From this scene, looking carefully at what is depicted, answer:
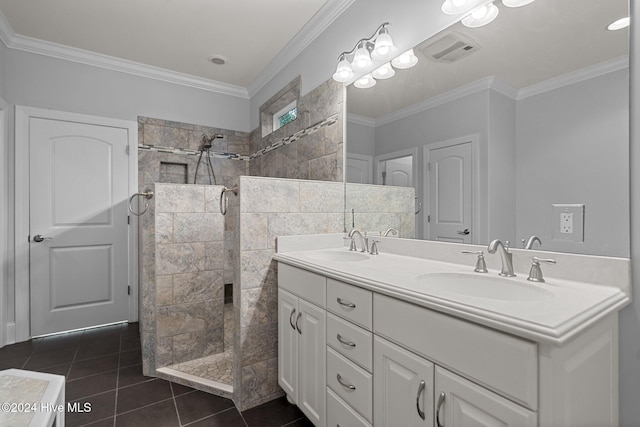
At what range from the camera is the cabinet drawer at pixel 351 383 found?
1130mm

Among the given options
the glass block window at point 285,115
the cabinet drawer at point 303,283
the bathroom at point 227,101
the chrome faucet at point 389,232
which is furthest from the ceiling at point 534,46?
the glass block window at point 285,115

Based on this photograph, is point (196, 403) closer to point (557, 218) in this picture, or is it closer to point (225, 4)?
point (557, 218)

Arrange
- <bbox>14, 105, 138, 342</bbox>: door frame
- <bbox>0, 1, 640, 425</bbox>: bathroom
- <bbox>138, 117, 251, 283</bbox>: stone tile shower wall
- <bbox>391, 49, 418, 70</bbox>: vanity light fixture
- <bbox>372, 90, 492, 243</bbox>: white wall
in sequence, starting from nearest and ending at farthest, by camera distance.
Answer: <bbox>372, 90, 492, 243</bbox>: white wall → <bbox>0, 1, 640, 425</bbox>: bathroom → <bbox>391, 49, 418, 70</bbox>: vanity light fixture → <bbox>14, 105, 138, 342</bbox>: door frame → <bbox>138, 117, 251, 283</bbox>: stone tile shower wall

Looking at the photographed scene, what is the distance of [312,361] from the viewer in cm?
145

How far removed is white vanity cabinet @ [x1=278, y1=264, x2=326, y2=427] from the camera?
4.58 feet

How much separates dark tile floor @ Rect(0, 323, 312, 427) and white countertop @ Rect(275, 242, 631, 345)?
0.97 meters

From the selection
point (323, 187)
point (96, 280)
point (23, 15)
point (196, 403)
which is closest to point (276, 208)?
point (323, 187)

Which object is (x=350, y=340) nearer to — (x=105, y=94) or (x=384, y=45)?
(x=384, y=45)

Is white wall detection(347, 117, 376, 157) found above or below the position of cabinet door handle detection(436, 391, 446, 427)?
above

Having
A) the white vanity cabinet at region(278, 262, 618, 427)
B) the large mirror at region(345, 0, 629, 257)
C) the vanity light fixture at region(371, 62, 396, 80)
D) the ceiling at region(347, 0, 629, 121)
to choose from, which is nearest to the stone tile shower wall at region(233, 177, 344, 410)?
the white vanity cabinet at region(278, 262, 618, 427)

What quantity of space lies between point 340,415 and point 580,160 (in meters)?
1.34

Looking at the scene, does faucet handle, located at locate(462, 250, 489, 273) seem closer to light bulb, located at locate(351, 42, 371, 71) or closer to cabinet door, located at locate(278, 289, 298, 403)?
cabinet door, located at locate(278, 289, 298, 403)

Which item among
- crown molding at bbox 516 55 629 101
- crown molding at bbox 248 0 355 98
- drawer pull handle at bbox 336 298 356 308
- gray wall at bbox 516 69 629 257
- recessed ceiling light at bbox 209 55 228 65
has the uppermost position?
recessed ceiling light at bbox 209 55 228 65

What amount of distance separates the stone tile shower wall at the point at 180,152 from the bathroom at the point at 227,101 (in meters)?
0.01
